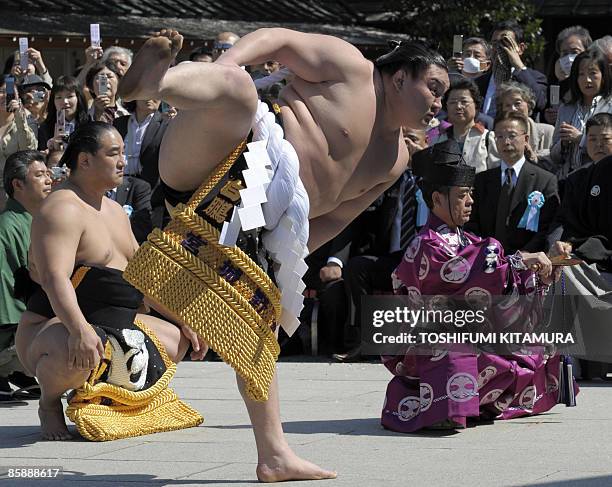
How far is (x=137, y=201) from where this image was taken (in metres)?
7.27

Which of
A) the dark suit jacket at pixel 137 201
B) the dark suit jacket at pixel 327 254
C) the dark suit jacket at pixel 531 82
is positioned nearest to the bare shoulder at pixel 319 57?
the dark suit jacket at pixel 327 254

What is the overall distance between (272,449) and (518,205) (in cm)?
349

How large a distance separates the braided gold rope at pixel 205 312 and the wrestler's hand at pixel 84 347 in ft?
2.53

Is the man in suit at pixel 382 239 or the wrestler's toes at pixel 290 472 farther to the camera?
the man in suit at pixel 382 239

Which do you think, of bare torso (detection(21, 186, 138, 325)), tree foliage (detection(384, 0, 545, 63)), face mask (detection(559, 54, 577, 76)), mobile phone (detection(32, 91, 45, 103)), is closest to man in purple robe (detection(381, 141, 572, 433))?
bare torso (detection(21, 186, 138, 325))

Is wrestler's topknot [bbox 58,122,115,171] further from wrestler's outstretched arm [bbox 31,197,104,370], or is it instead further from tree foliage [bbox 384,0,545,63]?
tree foliage [bbox 384,0,545,63]

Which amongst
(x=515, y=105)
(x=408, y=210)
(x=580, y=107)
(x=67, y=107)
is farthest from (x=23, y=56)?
(x=580, y=107)

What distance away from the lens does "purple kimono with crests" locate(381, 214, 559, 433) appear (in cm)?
464

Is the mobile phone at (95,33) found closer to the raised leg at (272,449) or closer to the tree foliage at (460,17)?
the raised leg at (272,449)

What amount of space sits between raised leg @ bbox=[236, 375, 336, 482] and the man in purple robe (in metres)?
1.15

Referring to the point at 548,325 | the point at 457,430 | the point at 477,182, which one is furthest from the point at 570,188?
the point at 457,430

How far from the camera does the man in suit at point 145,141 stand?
297 inches

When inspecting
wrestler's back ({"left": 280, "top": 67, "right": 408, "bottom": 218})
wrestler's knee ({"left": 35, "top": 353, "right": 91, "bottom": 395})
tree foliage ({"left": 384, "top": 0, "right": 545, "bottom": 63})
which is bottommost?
wrestler's knee ({"left": 35, "top": 353, "right": 91, "bottom": 395})

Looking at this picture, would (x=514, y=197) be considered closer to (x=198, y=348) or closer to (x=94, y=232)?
(x=198, y=348)
